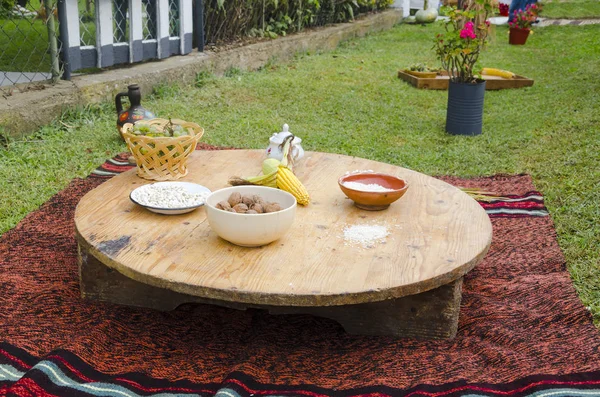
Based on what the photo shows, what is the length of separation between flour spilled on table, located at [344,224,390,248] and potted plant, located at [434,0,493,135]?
137 inches

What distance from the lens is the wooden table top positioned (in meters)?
2.12

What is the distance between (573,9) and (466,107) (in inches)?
453

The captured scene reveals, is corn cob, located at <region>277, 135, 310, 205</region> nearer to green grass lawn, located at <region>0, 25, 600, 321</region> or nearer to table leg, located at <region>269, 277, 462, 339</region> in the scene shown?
table leg, located at <region>269, 277, 462, 339</region>

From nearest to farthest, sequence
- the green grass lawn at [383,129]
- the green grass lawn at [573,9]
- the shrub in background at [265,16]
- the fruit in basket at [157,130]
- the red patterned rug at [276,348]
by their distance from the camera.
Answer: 1. the red patterned rug at [276,348]
2. the fruit in basket at [157,130]
3. the green grass lawn at [383,129]
4. the shrub in background at [265,16]
5. the green grass lawn at [573,9]

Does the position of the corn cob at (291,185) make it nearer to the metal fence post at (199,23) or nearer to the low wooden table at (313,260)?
the low wooden table at (313,260)

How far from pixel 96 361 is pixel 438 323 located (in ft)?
4.09

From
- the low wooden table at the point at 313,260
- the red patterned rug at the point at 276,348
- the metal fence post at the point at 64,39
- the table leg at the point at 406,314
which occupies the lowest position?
the red patterned rug at the point at 276,348

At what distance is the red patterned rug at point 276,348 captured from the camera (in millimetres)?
2225

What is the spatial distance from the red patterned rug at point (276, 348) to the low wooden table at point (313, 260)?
11 cm

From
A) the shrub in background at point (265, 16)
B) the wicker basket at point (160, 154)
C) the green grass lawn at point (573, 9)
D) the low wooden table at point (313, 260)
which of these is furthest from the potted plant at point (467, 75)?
the green grass lawn at point (573, 9)

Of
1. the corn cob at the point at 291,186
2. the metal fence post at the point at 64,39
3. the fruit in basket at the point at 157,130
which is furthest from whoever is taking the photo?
the metal fence post at the point at 64,39

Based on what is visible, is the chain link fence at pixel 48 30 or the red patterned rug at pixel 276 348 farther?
the chain link fence at pixel 48 30

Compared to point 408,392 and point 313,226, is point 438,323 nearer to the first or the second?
point 408,392

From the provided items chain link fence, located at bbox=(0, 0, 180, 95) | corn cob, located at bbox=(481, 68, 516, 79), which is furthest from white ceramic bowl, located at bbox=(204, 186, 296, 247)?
corn cob, located at bbox=(481, 68, 516, 79)
